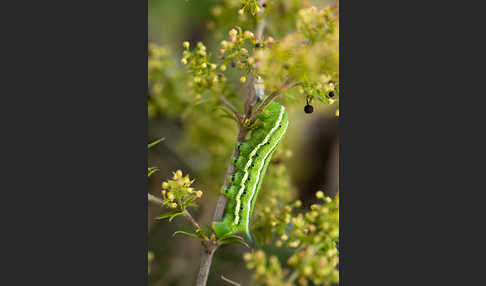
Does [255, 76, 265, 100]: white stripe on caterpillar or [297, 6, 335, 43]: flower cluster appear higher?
[297, 6, 335, 43]: flower cluster

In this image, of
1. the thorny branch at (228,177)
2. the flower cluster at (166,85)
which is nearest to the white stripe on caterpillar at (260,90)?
the thorny branch at (228,177)

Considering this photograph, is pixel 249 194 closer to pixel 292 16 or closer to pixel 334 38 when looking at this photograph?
pixel 334 38

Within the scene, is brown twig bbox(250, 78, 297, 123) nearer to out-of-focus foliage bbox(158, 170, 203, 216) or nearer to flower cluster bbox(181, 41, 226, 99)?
flower cluster bbox(181, 41, 226, 99)

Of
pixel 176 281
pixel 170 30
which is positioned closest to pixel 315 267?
pixel 176 281

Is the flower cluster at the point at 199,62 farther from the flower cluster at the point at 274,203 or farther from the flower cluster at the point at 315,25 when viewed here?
the flower cluster at the point at 274,203

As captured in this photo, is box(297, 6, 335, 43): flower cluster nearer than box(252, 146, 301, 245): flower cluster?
Yes

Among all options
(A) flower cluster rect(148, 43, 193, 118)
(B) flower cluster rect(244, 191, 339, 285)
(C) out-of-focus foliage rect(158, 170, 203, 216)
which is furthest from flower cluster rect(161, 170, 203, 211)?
(A) flower cluster rect(148, 43, 193, 118)

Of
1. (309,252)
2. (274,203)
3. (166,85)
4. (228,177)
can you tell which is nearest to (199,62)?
(228,177)
